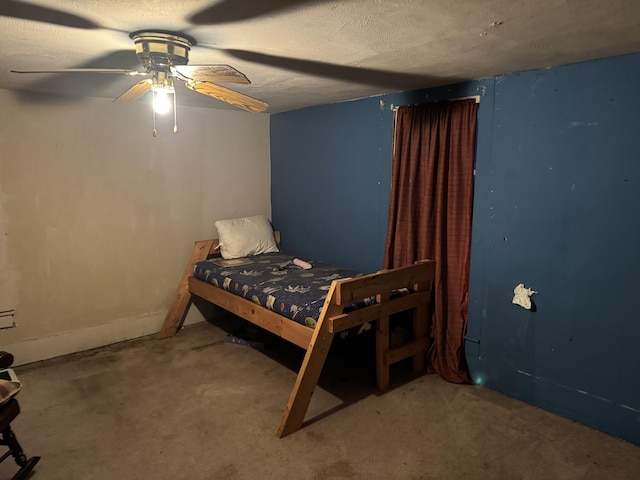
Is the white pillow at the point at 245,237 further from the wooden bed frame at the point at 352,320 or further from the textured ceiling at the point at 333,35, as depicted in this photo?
the textured ceiling at the point at 333,35

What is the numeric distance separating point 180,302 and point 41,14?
2.64 meters

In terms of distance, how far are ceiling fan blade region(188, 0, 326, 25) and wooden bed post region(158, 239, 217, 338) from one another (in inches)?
98.6

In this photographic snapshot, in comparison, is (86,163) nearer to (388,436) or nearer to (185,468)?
(185,468)

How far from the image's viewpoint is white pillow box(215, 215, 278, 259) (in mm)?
3961

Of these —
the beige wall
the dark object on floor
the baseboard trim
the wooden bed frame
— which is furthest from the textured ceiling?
the baseboard trim

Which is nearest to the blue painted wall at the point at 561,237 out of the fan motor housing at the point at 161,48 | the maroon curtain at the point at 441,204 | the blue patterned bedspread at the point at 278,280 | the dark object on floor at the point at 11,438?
the maroon curtain at the point at 441,204

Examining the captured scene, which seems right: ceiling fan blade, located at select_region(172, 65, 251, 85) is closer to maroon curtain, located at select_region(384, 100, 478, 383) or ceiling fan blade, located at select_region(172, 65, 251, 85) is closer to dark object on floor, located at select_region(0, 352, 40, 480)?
maroon curtain, located at select_region(384, 100, 478, 383)

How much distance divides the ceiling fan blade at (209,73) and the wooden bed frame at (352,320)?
119 cm

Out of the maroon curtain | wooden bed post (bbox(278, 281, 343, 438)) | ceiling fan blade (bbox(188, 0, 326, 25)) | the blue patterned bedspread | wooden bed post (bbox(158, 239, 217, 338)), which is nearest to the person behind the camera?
ceiling fan blade (bbox(188, 0, 326, 25))

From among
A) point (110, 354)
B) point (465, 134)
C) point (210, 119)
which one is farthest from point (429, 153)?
point (110, 354)

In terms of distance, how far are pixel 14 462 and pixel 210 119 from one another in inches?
116

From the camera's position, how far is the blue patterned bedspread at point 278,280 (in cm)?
272

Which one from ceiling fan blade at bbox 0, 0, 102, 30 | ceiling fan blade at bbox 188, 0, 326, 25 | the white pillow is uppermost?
ceiling fan blade at bbox 188, 0, 326, 25

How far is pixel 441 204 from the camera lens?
292cm
